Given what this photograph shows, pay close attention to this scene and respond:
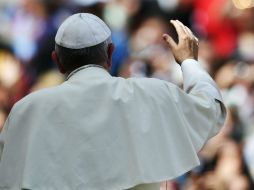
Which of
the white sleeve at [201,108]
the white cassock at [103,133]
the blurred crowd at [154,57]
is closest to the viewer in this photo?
the white cassock at [103,133]

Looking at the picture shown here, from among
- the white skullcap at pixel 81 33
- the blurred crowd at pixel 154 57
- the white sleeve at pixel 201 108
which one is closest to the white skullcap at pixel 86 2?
the blurred crowd at pixel 154 57

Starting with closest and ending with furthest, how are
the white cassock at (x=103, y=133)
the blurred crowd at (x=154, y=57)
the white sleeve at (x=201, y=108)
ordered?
the white cassock at (x=103, y=133) < the white sleeve at (x=201, y=108) < the blurred crowd at (x=154, y=57)

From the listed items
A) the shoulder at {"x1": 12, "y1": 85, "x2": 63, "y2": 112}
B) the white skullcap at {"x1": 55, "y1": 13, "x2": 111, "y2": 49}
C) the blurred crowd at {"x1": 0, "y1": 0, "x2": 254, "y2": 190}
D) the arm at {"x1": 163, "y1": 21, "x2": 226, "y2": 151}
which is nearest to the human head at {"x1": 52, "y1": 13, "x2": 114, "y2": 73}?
the white skullcap at {"x1": 55, "y1": 13, "x2": 111, "y2": 49}

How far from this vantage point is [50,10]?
23.4 ft

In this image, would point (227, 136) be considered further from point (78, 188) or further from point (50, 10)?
point (78, 188)

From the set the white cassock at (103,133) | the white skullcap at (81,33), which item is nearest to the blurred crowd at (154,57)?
the white skullcap at (81,33)

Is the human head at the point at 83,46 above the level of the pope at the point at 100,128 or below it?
above

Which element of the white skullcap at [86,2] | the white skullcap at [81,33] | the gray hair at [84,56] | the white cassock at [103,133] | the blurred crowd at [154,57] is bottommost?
the blurred crowd at [154,57]

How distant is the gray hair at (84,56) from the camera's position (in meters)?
3.21

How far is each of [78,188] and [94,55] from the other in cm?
50

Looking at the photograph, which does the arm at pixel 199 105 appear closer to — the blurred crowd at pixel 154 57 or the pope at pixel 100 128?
the pope at pixel 100 128

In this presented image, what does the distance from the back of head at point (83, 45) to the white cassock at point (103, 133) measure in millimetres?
41

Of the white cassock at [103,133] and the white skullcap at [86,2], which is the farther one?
the white skullcap at [86,2]

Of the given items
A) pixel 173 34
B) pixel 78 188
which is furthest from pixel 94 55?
pixel 173 34
